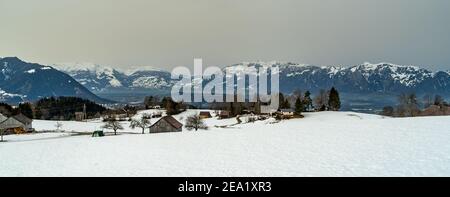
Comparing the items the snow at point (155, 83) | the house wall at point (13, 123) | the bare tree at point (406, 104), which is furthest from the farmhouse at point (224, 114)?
the house wall at point (13, 123)

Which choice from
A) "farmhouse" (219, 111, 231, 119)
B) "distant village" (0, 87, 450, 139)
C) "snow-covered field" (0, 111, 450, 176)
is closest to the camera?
"snow-covered field" (0, 111, 450, 176)

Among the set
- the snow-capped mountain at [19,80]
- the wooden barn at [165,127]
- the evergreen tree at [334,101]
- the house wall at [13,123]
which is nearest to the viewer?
the snow-capped mountain at [19,80]

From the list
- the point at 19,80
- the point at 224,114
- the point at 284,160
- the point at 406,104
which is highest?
the point at 19,80

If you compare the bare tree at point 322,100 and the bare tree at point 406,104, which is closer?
the bare tree at point 406,104

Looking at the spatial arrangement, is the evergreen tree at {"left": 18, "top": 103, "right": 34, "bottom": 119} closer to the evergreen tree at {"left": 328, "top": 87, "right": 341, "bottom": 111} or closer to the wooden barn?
the wooden barn

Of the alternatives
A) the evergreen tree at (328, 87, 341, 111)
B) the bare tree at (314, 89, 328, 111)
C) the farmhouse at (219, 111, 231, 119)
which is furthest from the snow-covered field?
the bare tree at (314, 89, 328, 111)

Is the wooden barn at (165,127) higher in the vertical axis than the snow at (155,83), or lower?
lower

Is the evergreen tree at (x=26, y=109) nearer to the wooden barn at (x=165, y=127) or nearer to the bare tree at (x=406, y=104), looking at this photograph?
the wooden barn at (x=165, y=127)

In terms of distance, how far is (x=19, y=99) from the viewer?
17.6 meters

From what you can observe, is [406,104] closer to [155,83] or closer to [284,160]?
[155,83]

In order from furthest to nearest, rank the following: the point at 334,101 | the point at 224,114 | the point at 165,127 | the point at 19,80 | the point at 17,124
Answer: the point at 224,114, the point at 334,101, the point at 17,124, the point at 19,80, the point at 165,127

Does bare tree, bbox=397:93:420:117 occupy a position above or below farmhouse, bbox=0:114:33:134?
above

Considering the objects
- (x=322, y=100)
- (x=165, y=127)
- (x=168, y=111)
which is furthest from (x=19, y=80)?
(x=322, y=100)
